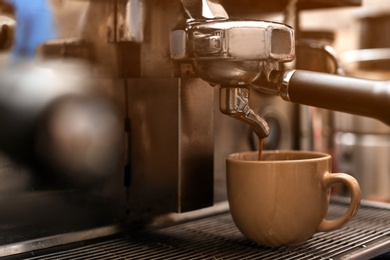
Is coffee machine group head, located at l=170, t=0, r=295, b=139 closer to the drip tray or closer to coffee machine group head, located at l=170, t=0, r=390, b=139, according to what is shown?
coffee machine group head, located at l=170, t=0, r=390, b=139

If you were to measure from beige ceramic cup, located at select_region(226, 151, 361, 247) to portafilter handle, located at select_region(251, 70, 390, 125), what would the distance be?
72 mm

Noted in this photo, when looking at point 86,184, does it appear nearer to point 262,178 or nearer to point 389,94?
point 262,178

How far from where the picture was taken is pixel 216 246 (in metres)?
0.51

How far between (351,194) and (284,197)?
60mm

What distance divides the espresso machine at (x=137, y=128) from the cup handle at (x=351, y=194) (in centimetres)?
2

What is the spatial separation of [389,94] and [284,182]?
128 mm

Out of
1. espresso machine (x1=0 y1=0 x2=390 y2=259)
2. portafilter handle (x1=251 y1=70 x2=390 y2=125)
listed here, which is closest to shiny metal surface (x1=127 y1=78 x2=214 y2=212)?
espresso machine (x1=0 y1=0 x2=390 y2=259)

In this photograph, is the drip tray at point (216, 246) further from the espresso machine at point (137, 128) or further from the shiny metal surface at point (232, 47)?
the shiny metal surface at point (232, 47)

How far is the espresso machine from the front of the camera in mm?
445

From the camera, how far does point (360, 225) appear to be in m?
0.58

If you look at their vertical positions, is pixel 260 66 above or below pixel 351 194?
above

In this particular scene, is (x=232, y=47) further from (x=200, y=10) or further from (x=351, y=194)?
(x=351, y=194)

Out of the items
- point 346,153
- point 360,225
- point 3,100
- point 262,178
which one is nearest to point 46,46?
point 3,100

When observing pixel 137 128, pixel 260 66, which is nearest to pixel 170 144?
pixel 137 128
